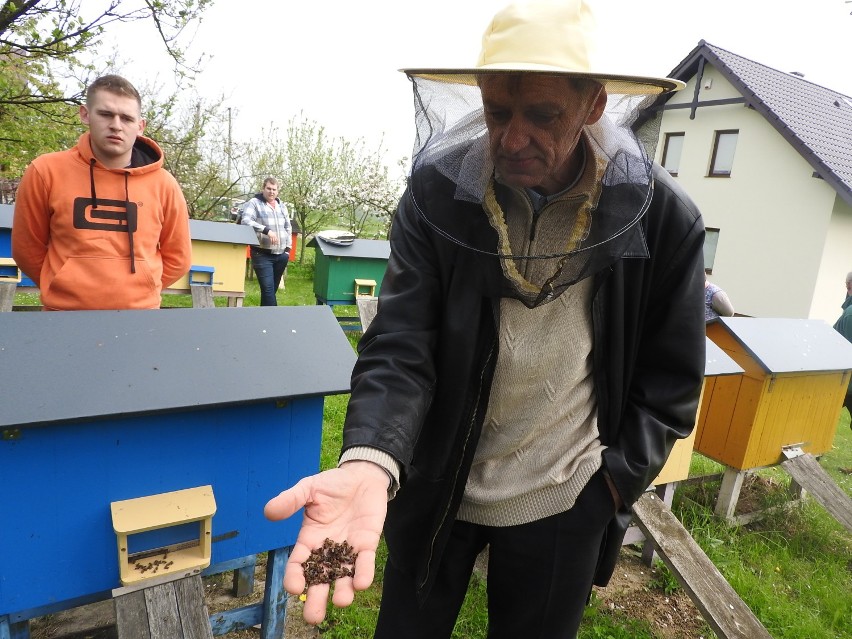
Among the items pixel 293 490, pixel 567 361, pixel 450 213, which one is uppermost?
pixel 450 213

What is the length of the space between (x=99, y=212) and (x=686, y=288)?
2.32 m

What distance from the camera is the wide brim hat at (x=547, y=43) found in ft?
3.40

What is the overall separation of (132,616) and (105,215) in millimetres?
1613

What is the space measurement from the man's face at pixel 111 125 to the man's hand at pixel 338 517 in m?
2.06

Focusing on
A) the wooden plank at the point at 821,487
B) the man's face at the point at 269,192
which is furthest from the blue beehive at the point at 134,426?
the man's face at the point at 269,192

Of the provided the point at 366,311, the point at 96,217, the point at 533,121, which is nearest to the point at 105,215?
the point at 96,217

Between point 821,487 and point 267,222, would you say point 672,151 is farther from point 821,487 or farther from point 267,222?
point 821,487

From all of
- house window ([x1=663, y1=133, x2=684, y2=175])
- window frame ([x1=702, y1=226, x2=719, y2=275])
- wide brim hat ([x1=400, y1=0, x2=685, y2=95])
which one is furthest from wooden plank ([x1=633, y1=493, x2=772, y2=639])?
house window ([x1=663, y1=133, x2=684, y2=175])

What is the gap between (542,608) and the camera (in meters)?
1.38

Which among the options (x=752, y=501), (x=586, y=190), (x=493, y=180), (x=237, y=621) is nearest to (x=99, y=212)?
(x=237, y=621)

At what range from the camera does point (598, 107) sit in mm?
1235

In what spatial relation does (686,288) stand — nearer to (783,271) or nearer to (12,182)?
(783,271)

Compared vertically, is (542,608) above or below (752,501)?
above

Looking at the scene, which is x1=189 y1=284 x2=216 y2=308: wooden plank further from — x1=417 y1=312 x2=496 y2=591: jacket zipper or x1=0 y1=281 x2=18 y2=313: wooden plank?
x1=417 y1=312 x2=496 y2=591: jacket zipper
